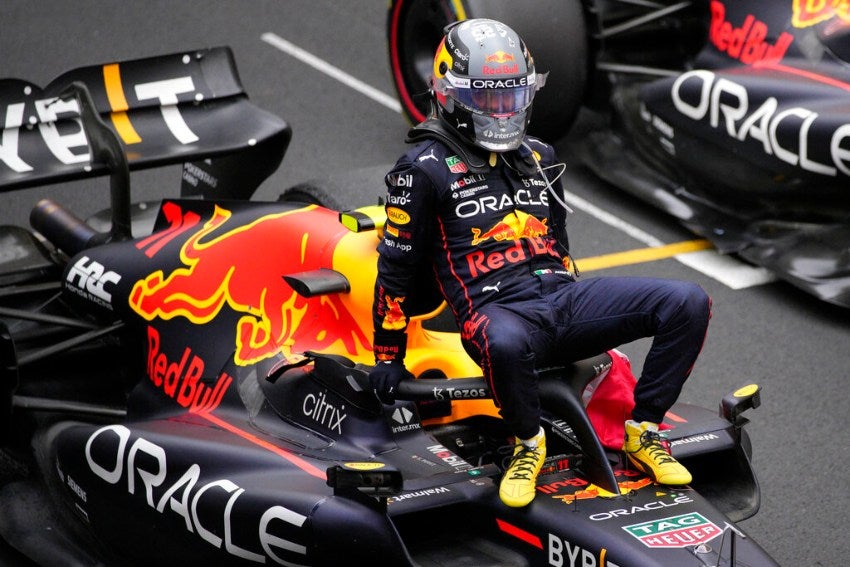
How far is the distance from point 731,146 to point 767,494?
2.40 m

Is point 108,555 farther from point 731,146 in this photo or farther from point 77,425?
point 731,146

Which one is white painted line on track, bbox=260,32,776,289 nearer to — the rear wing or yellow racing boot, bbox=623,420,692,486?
the rear wing

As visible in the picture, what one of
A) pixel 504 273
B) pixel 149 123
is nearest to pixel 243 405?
pixel 504 273

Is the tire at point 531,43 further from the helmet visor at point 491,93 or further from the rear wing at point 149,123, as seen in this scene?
the helmet visor at point 491,93

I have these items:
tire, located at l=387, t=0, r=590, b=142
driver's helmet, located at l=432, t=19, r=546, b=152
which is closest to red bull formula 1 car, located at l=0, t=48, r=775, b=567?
driver's helmet, located at l=432, t=19, r=546, b=152

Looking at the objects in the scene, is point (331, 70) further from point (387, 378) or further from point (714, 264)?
point (387, 378)

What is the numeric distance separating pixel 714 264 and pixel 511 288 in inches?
132

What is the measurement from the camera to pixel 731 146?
299 inches

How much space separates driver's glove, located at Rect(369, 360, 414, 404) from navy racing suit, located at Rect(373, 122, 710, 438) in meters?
0.04

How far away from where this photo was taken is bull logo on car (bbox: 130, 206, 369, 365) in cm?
518

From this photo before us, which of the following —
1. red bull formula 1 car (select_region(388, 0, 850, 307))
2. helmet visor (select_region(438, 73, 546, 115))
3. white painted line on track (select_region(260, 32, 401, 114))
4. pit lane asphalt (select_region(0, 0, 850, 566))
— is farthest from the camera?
white painted line on track (select_region(260, 32, 401, 114))

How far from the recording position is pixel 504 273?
4629mm

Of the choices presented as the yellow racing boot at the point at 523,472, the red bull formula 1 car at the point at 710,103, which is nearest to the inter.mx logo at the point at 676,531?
the yellow racing boot at the point at 523,472

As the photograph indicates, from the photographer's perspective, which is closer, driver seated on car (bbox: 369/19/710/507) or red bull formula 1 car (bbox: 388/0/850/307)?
driver seated on car (bbox: 369/19/710/507)
